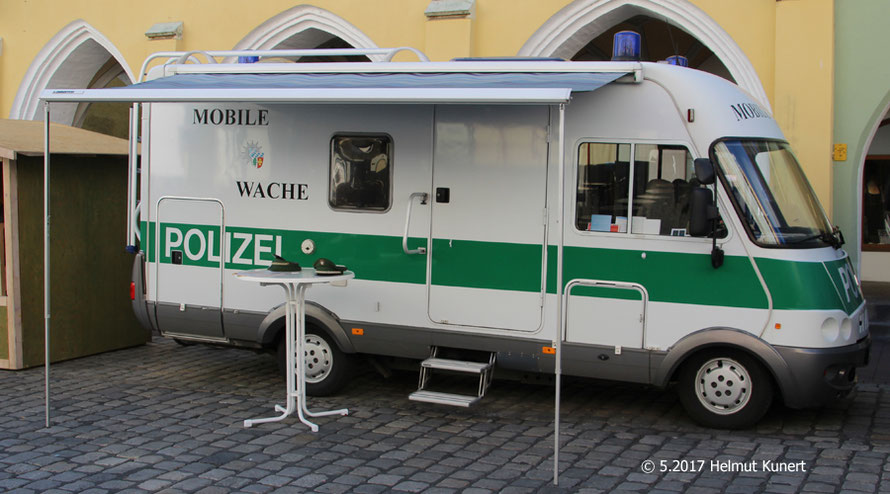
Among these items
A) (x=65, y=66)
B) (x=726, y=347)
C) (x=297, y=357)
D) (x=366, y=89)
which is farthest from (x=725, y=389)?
(x=65, y=66)

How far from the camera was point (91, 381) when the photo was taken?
839 cm

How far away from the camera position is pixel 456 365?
7.28 metres

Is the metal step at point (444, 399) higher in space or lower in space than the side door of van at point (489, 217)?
lower

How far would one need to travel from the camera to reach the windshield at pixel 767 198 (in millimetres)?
6684

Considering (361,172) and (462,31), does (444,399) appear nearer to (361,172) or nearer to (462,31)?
(361,172)

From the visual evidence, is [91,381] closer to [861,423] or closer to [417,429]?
[417,429]

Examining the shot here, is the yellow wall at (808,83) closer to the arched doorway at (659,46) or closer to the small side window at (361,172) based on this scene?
the arched doorway at (659,46)

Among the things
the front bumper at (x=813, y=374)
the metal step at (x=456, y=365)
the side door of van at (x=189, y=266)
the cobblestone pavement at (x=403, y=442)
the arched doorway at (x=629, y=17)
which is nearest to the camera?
the cobblestone pavement at (x=403, y=442)

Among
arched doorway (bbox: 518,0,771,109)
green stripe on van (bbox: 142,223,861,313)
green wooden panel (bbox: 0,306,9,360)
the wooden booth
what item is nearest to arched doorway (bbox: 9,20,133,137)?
the wooden booth

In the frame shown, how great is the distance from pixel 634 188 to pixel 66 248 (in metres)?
5.45

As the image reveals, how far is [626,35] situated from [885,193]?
32.6ft

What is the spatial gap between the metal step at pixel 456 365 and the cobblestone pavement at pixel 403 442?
37 cm

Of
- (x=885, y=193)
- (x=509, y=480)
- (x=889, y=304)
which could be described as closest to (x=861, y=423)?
(x=509, y=480)

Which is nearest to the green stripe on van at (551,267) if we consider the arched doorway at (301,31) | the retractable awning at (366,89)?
the retractable awning at (366,89)
